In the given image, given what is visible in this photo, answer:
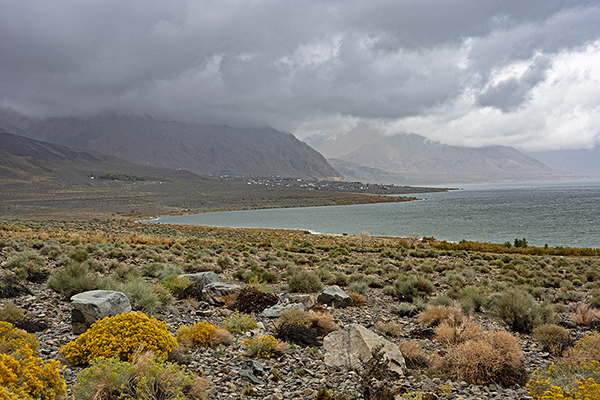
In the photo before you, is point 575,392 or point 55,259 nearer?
point 575,392

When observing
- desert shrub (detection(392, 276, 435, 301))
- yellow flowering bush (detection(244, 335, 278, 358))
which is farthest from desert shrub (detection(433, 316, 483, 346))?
desert shrub (detection(392, 276, 435, 301))

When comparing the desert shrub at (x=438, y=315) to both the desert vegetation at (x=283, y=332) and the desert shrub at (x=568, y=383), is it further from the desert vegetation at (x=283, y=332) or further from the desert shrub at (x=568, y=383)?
the desert shrub at (x=568, y=383)

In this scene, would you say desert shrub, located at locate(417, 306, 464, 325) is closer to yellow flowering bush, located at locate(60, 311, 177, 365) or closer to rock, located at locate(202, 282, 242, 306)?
rock, located at locate(202, 282, 242, 306)

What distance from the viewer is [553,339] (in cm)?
718

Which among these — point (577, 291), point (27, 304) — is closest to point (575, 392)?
point (27, 304)

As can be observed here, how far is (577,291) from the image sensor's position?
13.6 meters

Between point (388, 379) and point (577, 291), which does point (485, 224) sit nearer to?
point (577, 291)

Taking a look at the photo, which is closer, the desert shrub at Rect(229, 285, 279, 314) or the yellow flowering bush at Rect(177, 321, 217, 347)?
the yellow flowering bush at Rect(177, 321, 217, 347)

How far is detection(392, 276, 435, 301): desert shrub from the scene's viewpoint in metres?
12.1

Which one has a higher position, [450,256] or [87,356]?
[87,356]

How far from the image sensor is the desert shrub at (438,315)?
8.70 m

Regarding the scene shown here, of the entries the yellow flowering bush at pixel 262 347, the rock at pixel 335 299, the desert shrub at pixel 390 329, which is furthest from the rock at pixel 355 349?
the rock at pixel 335 299

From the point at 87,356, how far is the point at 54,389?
4.48 feet

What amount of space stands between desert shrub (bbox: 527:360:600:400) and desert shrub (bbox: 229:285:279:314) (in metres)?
6.32
